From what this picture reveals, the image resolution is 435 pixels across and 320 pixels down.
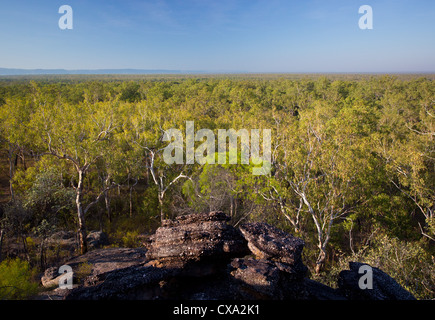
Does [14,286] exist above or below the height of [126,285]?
below

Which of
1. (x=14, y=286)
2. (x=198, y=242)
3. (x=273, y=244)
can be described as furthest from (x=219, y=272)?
(x=14, y=286)

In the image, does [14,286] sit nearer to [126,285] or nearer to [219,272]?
[126,285]

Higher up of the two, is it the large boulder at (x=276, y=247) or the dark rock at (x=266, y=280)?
the large boulder at (x=276, y=247)

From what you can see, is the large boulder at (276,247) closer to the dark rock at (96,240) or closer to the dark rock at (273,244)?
the dark rock at (273,244)

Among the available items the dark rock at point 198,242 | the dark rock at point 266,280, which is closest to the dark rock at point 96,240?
the dark rock at point 198,242

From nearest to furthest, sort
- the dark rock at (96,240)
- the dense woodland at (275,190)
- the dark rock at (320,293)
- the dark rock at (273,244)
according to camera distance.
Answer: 1. the dark rock at (320,293)
2. the dark rock at (273,244)
3. the dense woodland at (275,190)
4. the dark rock at (96,240)

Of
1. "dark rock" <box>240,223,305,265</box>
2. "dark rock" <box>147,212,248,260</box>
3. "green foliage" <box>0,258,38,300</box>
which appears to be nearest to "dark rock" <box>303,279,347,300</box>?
"dark rock" <box>240,223,305,265</box>

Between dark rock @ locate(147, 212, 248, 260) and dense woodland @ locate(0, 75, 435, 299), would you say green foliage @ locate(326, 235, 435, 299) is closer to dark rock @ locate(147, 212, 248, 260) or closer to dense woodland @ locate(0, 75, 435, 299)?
dense woodland @ locate(0, 75, 435, 299)
